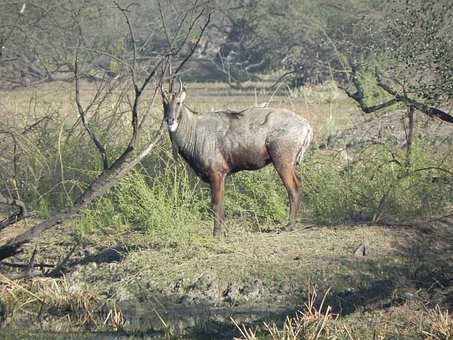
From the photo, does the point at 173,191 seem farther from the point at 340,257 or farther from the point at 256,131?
the point at 340,257

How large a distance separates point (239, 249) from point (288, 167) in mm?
1262

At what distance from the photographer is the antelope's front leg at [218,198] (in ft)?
37.0

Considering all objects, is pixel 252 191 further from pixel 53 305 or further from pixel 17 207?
pixel 17 207

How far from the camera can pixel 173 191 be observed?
1155 centimetres

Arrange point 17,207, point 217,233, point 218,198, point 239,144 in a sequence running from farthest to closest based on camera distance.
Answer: point 239,144 → point 218,198 → point 217,233 → point 17,207

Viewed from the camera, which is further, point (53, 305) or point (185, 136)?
point (185, 136)

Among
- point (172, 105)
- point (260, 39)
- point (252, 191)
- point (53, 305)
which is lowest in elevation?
point (260, 39)

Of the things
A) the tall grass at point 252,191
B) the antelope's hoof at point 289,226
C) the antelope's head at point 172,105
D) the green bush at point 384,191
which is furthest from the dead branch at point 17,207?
the green bush at point 384,191

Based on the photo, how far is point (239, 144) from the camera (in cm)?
1148

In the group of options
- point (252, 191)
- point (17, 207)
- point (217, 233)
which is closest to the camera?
point (17, 207)

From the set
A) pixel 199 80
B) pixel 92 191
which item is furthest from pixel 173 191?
pixel 199 80

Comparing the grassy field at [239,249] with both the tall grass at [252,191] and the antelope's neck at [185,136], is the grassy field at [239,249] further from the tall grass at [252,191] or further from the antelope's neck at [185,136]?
the antelope's neck at [185,136]

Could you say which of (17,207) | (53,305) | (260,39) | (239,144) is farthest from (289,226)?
(260,39)

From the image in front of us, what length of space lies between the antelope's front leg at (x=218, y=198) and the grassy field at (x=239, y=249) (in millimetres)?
208
